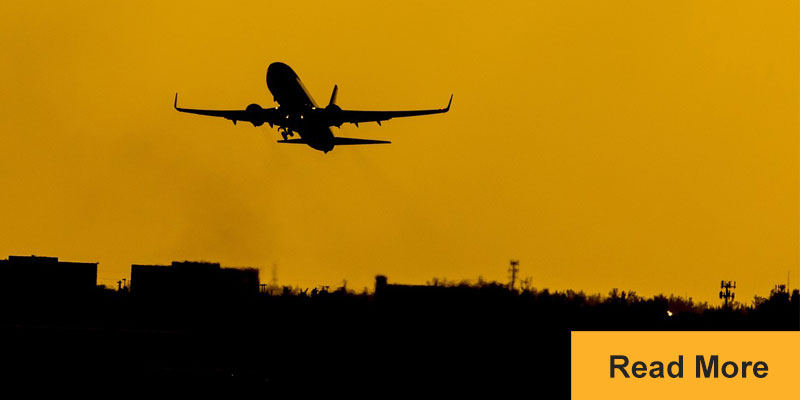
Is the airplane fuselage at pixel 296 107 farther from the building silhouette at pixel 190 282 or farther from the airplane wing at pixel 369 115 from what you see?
the building silhouette at pixel 190 282

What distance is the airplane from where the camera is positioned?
80.7 m

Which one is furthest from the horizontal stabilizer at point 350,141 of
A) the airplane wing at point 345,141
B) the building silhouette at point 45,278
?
the building silhouette at point 45,278

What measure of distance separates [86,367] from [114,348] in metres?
6.72

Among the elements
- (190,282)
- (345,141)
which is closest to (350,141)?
(345,141)

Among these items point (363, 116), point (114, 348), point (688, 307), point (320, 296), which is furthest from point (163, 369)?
point (688, 307)

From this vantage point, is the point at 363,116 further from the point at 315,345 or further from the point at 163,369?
the point at 163,369

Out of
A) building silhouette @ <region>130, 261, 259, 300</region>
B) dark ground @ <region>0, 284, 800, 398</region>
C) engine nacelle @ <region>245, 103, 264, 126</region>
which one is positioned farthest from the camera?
building silhouette @ <region>130, 261, 259, 300</region>

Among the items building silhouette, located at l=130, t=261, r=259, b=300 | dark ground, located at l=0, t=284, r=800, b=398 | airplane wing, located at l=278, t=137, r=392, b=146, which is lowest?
dark ground, located at l=0, t=284, r=800, b=398

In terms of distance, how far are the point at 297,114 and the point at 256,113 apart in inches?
85.3

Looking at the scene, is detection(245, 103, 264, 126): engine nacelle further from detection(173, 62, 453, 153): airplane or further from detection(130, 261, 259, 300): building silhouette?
detection(130, 261, 259, 300): building silhouette

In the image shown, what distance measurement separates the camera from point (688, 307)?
318 feet

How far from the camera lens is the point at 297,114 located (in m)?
81.2

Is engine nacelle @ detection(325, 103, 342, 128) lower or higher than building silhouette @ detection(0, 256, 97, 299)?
higher

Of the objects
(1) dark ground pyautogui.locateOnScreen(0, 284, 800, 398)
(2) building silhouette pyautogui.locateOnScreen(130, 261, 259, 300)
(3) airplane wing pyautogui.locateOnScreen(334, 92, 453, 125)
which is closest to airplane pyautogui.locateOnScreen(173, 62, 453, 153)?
(3) airplane wing pyautogui.locateOnScreen(334, 92, 453, 125)
